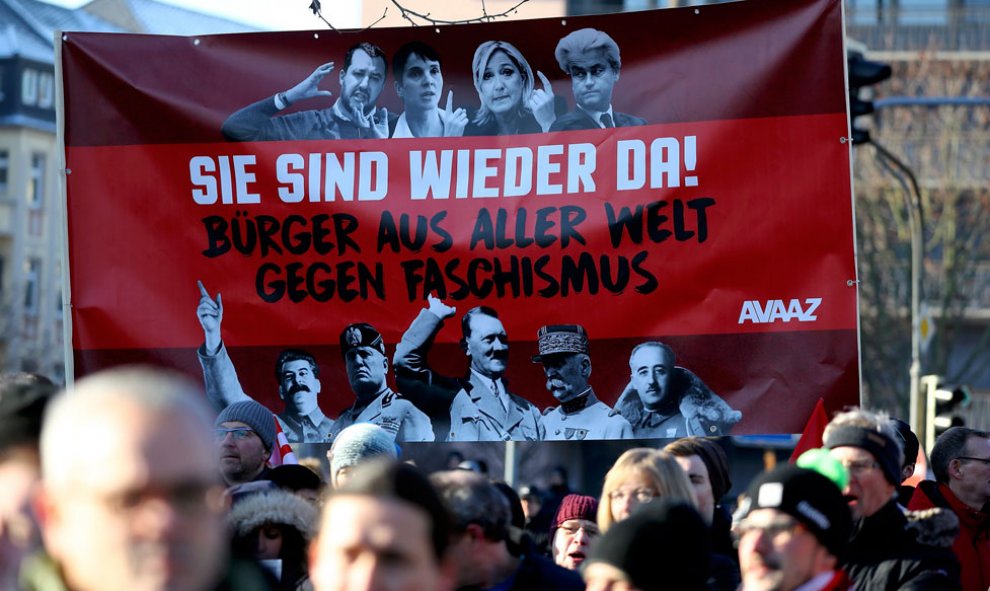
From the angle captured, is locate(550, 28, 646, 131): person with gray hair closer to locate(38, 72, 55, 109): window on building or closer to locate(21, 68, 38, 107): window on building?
locate(21, 68, 38, 107): window on building

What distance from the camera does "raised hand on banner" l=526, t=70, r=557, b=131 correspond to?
7.37 meters

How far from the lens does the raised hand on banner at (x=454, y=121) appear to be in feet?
24.5

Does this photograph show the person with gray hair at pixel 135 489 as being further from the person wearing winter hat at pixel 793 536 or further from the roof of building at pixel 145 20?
the roof of building at pixel 145 20

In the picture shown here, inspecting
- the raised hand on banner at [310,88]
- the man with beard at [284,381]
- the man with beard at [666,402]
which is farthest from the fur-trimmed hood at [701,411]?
the raised hand on banner at [310,88]

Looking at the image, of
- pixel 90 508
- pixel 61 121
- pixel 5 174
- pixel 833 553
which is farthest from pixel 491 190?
pixel 5 174

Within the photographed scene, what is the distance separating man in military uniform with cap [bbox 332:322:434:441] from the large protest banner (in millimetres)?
52

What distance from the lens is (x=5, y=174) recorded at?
6206 centimetres

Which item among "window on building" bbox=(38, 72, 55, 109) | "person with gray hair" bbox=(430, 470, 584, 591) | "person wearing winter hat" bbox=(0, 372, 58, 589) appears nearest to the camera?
"person wearing winter hat" bbox=(0, 372, 58, 589)

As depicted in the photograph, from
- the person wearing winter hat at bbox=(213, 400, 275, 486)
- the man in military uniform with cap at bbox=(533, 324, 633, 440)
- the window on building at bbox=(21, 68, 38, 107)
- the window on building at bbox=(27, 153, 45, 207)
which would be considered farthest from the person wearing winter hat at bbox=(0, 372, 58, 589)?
the window on building at bbox=(27, 153, 45, 207)

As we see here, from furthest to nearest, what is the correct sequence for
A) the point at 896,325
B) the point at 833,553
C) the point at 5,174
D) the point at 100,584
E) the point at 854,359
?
the point at 5,174, the point at 896,325, the point at 854,359, the point at 833,553, the point at 100,584

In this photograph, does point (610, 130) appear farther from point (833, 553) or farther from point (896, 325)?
point (896, 325)

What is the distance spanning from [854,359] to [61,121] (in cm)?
353

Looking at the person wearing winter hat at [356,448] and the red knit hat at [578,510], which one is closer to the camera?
the person wearing winter hat at [356,448]

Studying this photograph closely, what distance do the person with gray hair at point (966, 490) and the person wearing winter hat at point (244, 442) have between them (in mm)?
2462
